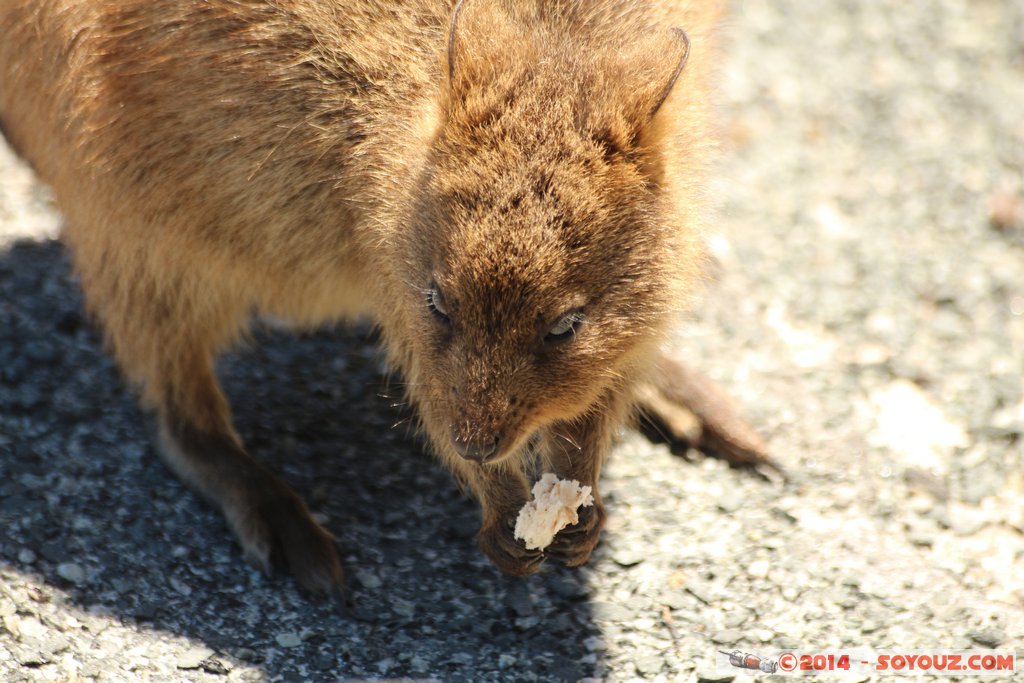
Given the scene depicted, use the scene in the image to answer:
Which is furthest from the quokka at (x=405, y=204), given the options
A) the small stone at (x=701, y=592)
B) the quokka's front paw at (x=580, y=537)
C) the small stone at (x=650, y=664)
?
the small stone at (x=701, y=592)

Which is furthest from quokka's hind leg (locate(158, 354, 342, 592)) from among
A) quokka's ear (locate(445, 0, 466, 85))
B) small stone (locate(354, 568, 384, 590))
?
quokka's ear (locate(445, 0, 466, 85))

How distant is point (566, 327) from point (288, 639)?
1.44 metres

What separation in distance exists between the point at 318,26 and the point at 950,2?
15.1 ft

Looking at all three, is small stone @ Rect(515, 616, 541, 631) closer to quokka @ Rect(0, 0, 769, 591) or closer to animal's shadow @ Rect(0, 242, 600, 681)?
animal's shadow @ Rect(0, 242, 600, 681)

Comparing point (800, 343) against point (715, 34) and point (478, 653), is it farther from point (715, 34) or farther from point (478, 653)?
point (478, 653)

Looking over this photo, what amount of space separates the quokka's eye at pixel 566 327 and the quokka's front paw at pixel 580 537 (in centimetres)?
82

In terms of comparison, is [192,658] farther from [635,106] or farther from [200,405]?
[635,106]

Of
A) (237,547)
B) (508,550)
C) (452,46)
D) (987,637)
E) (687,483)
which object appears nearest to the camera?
(452,46)

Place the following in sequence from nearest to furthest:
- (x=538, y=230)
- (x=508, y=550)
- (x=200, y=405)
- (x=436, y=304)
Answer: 1. (x=538, y=230)
2. (x=436, y=304)
3. (x=508, y=550)
4. (x=200, y=405)

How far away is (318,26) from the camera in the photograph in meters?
3.78

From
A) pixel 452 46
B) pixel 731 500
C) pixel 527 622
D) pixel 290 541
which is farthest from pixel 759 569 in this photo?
pixel 452 46

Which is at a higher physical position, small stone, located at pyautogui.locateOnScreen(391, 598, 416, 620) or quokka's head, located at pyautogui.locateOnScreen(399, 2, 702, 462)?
quokka's head, located at pyautogui.locateOnScreen(399, 2, 702, 462)

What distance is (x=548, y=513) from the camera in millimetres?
3695

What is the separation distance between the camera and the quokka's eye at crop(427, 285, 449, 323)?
128 inches
